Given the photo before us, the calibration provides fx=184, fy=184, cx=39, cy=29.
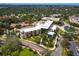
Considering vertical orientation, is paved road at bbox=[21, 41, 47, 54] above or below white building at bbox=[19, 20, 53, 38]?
below

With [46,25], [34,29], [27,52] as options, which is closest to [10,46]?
[27,52]

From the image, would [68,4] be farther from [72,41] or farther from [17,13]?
[17,13]

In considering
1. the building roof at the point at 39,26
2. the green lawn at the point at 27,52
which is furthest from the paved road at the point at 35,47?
the building roof at the point at 39,26

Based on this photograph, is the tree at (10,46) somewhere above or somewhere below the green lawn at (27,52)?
above

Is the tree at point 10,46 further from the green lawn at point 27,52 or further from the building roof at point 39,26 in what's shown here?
the building roof at point 39,26

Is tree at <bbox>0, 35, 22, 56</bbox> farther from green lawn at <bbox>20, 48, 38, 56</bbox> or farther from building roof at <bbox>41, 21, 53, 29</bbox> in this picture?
building roof at <bbox>41, 21, 53, 29</bbox>

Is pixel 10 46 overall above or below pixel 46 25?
below

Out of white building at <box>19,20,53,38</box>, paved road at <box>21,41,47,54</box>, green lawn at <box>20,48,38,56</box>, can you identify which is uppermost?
white building at <box>19,20,53,38</box>

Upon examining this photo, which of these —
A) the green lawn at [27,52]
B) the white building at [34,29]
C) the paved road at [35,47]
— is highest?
the white building at [34,29]

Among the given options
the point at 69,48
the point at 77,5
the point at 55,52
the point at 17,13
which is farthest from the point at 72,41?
the point at 17,13

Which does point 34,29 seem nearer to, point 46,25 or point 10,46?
point 46,25

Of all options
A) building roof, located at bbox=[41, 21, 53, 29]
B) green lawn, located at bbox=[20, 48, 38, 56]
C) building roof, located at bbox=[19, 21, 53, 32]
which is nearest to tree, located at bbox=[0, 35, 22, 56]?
green lawn, located at bbox=[20, 48, 38, 56]

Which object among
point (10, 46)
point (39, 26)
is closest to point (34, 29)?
point (39, 26)
